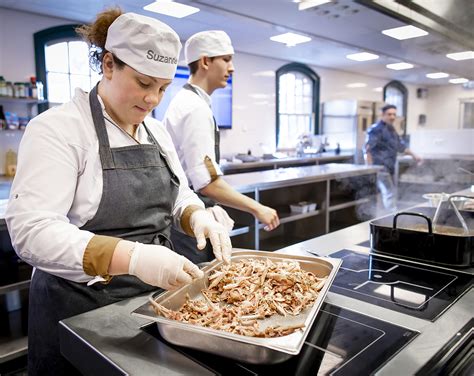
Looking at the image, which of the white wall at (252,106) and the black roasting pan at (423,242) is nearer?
the black roasting pan at (423,242)

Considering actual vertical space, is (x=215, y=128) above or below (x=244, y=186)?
above

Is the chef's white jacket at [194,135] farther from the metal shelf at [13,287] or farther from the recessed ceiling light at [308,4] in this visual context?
the metal shelf at [13,287]

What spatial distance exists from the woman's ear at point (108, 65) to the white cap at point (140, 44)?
22 millimetres

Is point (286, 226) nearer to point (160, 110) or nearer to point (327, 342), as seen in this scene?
point (160, 110)

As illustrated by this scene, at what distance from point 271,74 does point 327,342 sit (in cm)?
749

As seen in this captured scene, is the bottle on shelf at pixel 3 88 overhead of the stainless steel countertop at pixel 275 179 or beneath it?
overhead

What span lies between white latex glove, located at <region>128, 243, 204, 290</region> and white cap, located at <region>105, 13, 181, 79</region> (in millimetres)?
560

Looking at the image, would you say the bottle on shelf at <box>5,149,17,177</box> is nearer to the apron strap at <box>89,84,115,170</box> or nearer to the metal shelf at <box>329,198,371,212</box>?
the metal shelf at <box>329,198,371,212</box>

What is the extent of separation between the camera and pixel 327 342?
88cm

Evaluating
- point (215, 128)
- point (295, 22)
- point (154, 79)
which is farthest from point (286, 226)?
point (154, 79)

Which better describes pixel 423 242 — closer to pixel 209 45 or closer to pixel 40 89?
pixel 209 45

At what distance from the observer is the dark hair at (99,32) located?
50.4 inches

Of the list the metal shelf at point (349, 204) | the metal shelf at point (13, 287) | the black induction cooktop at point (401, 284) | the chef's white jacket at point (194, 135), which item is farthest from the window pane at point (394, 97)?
the metal shelf at point (13, 287)

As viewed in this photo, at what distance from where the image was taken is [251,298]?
3.48 feet
